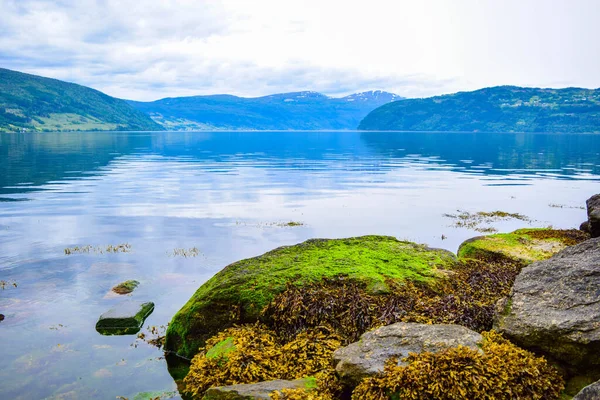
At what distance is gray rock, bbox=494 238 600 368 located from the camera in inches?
313

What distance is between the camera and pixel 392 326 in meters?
9.21

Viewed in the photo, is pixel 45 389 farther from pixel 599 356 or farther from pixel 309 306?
pixel 599 356

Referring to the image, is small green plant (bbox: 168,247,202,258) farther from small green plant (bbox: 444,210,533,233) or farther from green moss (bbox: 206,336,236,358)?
small green plant (bbox: 444,210,533,233)

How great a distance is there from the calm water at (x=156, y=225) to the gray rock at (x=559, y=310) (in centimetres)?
781

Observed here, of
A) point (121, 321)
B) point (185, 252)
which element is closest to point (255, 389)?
point (121, 321)

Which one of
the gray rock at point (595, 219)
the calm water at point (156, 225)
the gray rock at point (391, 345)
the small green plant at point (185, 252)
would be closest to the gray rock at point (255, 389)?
the gray rock at point (391, 345)

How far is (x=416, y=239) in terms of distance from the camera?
96.2 feet

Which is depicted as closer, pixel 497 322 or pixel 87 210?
pixel 497 322

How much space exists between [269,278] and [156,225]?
72.8ft

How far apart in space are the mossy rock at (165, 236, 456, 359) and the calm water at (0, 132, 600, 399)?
4.47 feet

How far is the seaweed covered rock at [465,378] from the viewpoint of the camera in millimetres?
7512

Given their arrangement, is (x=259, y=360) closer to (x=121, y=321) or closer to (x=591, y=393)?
(x=591, y=393)

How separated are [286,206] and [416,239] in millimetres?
14438

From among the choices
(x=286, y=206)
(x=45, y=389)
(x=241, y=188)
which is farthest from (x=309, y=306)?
(x=241, y=188)
